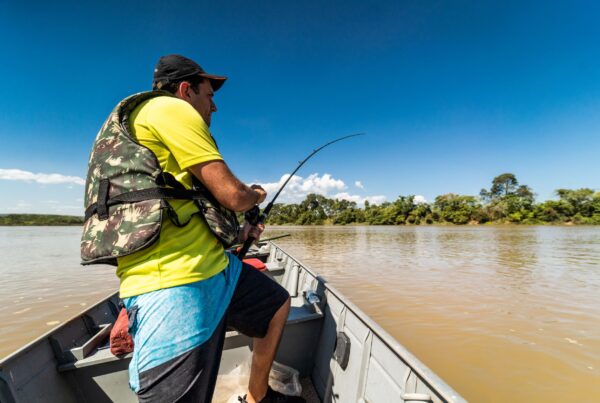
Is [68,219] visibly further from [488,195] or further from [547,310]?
[488,195]

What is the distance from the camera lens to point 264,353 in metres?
1.81

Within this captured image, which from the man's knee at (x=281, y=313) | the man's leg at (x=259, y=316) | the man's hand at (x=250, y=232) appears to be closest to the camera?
the man's leg at (x=259, y=316)

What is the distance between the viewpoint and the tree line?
49656 mm

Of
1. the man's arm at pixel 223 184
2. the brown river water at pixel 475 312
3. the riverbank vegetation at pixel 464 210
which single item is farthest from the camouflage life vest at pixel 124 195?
the riverbank vegetation at pixel 464 210

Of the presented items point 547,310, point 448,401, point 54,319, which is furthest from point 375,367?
point 54,319

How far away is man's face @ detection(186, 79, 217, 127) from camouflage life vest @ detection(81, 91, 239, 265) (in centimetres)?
30

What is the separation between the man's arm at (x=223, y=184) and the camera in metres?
1.19

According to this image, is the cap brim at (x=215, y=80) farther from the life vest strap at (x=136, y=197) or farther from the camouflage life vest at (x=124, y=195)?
the life vest strap at (x=136, y=197)

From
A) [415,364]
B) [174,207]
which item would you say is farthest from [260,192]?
[415,364]

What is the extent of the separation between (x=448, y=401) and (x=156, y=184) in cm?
154

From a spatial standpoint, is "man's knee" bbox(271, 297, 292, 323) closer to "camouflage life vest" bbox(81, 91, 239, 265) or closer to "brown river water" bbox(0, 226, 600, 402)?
"camouflage life vest" bbox(81, 91, 239, 265)

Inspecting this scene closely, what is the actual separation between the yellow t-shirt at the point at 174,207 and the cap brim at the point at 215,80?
1.39 ft

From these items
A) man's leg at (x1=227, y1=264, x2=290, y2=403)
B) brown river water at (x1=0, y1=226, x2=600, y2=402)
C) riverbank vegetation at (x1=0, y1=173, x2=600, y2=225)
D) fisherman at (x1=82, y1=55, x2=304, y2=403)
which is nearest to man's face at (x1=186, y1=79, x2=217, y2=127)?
fisherman at (x1=82, y1=55, x2=304, y2=403)

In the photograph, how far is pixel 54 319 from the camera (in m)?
5.84
